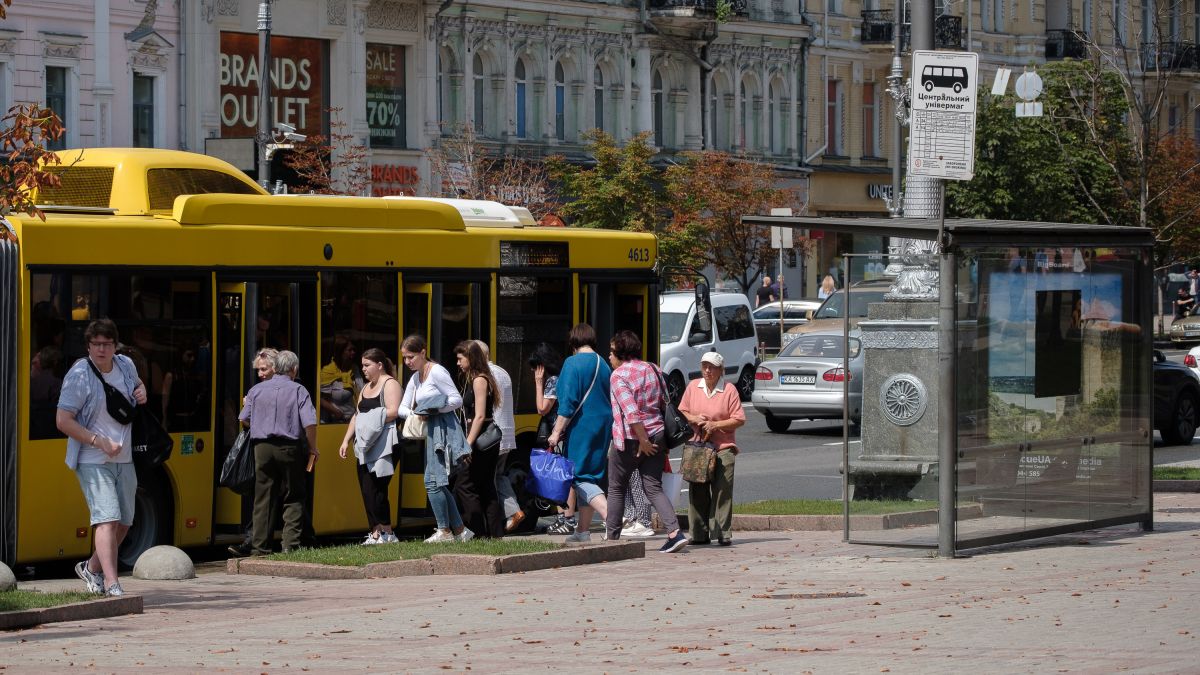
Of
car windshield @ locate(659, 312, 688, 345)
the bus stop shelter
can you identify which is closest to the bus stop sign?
the bus stop shelter

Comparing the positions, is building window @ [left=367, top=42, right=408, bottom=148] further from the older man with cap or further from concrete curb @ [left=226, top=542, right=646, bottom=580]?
concrete curb @ [left=226, top=542, right=646, bottom=580]

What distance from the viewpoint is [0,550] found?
14523 mm

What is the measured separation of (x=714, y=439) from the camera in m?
16.3

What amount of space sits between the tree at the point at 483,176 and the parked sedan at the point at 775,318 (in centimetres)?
519

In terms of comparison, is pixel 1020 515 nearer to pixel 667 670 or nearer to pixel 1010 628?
pixel 1010 628

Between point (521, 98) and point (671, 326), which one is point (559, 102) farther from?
point (671, 326)

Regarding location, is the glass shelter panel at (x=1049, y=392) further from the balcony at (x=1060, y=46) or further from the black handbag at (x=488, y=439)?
the balcony at (x=1060, y=46)

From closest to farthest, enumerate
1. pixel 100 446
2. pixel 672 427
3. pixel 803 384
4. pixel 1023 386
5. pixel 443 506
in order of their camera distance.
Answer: pixel 100 446 → pixel 1023 386 → pixel 672 427 → pixel 443 506 → pixel 803 384

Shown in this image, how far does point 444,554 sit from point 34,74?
28672 millimetres

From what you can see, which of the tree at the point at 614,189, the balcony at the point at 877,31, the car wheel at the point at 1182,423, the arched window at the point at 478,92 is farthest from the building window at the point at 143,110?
the balcony at the point at 877,31

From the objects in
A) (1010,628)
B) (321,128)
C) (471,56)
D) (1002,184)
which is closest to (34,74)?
(321,128)

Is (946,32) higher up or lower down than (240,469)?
higher up

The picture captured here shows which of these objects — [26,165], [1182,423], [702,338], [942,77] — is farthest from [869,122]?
[26,165]

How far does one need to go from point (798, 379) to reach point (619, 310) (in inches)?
435
